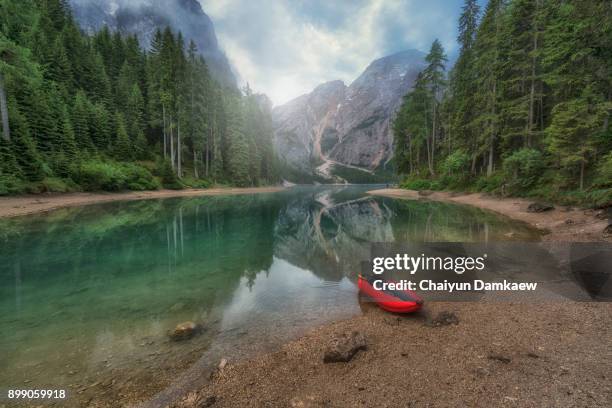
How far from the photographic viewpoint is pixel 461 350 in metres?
4.85

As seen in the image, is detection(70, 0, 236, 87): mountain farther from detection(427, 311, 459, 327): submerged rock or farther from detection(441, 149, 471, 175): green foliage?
detection(427, 311, 459, 327): submerged rock

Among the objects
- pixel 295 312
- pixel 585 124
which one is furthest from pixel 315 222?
pixel 585 124

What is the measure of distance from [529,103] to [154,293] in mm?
38346

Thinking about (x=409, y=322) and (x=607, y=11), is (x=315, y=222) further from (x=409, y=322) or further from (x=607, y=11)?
(x=607, y=11)

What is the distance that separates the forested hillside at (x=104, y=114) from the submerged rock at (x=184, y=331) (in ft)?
94.2

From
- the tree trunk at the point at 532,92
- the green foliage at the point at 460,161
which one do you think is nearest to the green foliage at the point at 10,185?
the green foliage at the point at 460,161

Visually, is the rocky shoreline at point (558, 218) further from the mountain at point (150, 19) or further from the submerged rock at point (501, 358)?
the mountain at point (150, 19)

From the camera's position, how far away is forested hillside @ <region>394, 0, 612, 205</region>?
1680 cm

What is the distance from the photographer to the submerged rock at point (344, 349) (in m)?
4.84

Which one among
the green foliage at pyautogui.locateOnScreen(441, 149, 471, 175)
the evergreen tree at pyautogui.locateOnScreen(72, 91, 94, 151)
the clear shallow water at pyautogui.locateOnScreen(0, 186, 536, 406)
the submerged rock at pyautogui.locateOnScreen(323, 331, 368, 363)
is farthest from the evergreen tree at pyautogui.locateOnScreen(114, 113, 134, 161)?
the green foliage at pyautogui.locateOnScreen(441, 149, 471, 175)

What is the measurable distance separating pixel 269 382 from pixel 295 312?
3068mm

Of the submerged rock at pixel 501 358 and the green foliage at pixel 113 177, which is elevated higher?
the green foliage at pixel 113 177

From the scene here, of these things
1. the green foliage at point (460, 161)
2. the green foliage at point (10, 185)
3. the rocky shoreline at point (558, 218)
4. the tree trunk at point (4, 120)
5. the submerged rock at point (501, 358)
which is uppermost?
the tree trunk at point (4, 120)

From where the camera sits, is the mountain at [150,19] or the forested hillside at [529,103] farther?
the mountain at [150,19]
